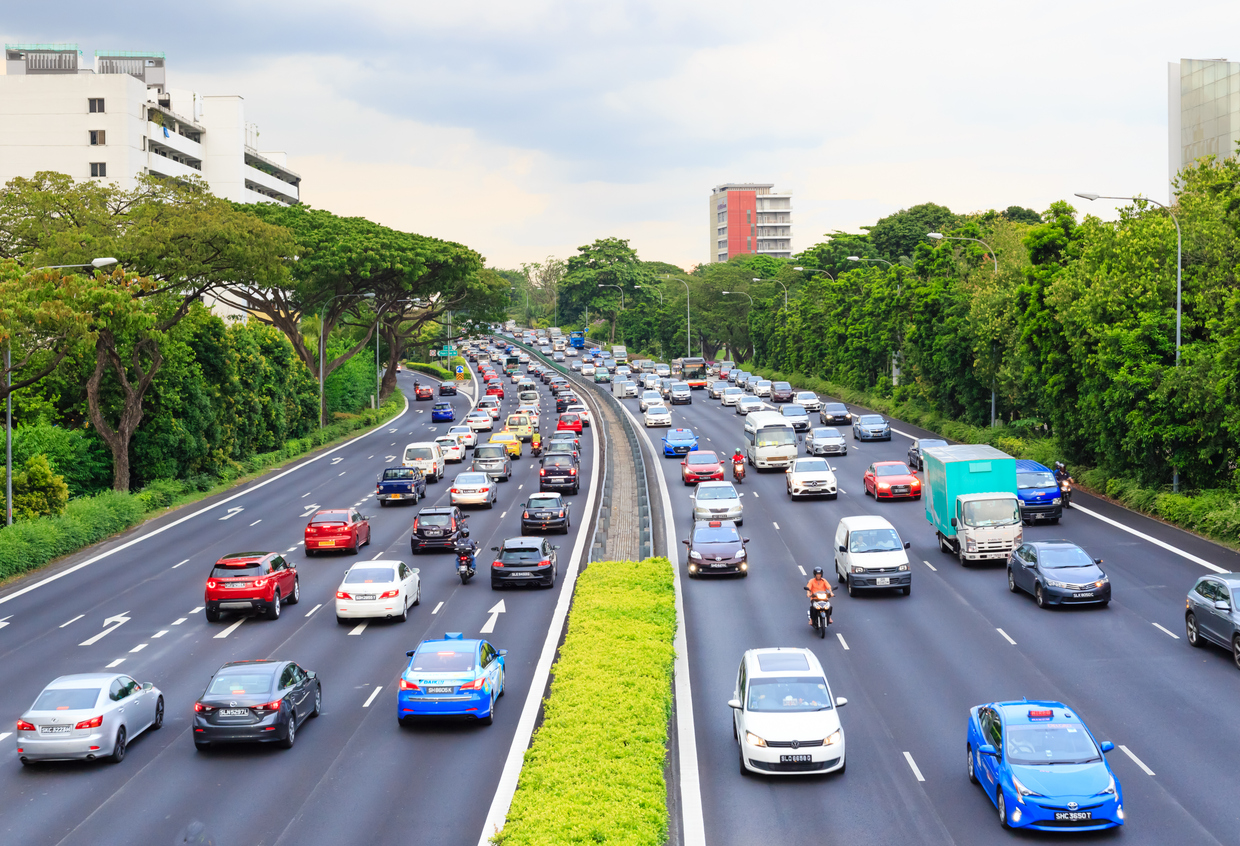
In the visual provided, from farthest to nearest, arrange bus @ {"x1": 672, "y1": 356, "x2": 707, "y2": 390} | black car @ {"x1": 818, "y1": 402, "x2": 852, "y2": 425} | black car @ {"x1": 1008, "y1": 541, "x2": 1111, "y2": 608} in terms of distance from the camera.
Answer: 1. bus @ {"x1": 672, "y1": 356, "x2": 707, "y2": 390}
2. black car @ {"x1": 818, "y1": 402, "x2": 852, "y2": 425}
3. black car @ {"x1": 1008, "y1": 541, "x2": 1111, "y2": 608}

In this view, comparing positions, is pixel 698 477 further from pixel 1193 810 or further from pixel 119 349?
pixel 1193 810

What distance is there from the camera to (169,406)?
51.2 metres

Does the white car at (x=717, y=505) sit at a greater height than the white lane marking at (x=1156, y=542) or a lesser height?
greater

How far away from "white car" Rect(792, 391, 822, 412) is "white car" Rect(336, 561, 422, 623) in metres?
52.2

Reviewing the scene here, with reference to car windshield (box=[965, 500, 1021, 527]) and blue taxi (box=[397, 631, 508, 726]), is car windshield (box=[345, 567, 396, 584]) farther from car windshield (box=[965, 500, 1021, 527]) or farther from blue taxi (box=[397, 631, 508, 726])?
car windshield (box=[965, 500, 1021, 527])

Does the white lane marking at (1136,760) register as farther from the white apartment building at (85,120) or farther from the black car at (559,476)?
the white apartment building at (85,120)

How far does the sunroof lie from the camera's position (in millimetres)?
19000

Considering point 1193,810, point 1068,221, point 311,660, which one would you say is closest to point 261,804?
point 311,660

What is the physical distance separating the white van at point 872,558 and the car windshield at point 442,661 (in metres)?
12.4

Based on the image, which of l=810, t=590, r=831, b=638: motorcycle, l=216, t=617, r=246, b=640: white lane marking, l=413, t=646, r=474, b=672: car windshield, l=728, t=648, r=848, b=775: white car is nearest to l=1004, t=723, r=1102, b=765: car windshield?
l=728, t=648, r=848, b=775: white car

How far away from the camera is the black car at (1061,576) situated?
27.1m

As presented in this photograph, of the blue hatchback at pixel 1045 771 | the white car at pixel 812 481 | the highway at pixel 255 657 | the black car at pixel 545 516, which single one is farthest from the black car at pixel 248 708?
the white car at pixel 812 481

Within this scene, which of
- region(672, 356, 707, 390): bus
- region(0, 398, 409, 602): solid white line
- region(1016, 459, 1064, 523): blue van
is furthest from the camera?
region(672, 356, 707, 390): bus

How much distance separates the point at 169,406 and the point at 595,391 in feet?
173
